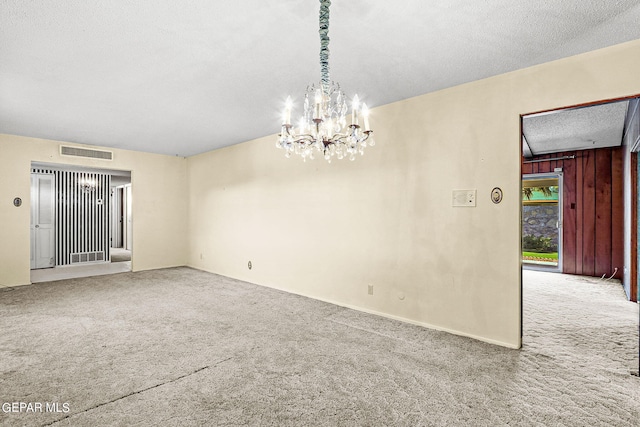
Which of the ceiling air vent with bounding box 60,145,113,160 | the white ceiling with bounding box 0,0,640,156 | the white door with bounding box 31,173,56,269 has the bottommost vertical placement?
the white door with bounding box 31,173,56,269

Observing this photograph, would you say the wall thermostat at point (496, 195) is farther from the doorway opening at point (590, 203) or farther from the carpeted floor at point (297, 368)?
the doorway opening at point (590, 203)

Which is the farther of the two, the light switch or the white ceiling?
the light switch

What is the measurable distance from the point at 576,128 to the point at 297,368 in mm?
5540

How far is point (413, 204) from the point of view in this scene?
12.3ft

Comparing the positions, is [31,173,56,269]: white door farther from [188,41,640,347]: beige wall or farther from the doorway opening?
the doorway opening

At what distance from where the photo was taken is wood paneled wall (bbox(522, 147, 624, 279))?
643 centimetres

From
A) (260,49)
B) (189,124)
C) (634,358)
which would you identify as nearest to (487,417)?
(634,358)

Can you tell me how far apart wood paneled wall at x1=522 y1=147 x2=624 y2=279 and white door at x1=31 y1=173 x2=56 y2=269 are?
10.6m

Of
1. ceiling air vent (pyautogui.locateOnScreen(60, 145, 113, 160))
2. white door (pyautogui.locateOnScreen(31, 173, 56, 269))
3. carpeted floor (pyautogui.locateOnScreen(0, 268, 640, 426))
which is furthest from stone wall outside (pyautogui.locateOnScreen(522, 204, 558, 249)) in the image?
white door (pyautogui.locateOnScreen(31, 173, 56, 269))

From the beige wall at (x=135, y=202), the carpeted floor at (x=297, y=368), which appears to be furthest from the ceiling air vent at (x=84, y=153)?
the carpeted floor at (x=297, y=368)

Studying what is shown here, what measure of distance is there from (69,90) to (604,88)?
5100 mm

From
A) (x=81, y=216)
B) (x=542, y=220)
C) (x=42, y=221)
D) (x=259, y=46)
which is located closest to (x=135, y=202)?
(x=81, y=216)

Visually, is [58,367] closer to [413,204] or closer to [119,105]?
[119,105]

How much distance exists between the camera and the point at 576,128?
5.15m
